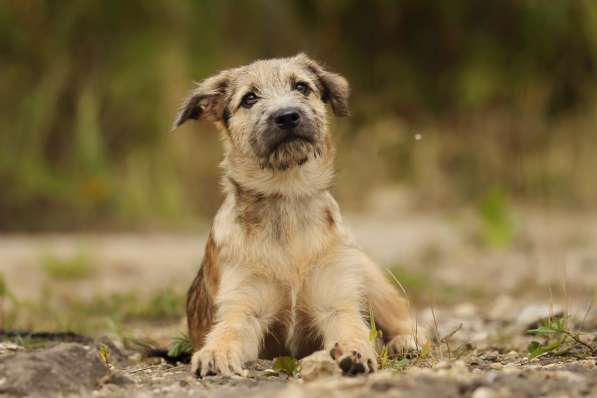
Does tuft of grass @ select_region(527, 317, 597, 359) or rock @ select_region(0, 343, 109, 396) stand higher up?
tuft of grass @ select_region(527, 317, 597, 359)

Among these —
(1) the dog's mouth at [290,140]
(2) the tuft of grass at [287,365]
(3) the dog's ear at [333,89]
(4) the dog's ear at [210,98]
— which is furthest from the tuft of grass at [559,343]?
(4) the dog's ear at [210,98]

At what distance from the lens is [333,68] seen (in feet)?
40.1

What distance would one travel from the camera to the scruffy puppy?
4676mm

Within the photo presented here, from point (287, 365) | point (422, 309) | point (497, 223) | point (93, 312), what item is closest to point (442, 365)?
point (287, 365)

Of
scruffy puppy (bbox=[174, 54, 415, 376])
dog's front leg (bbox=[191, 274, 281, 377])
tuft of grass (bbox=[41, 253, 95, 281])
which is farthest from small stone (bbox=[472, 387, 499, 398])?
tuft of grass (bbox=[41, 253, 95, 281])

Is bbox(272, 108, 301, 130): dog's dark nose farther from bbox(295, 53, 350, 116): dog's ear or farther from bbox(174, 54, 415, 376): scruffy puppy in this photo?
bbox(295, 53, 350, 116): dog's ear

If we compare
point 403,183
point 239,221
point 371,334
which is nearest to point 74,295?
point 239,221

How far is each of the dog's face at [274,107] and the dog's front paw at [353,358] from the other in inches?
47.5

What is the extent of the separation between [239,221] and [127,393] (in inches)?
53.0

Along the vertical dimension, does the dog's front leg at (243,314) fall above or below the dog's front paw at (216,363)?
above

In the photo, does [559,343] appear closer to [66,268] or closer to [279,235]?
[279,235]

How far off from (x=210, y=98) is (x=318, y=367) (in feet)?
6.85

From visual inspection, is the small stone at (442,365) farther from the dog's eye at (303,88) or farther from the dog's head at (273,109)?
the dog's eye at (303,88)

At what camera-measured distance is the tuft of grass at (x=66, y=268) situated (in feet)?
30.5
